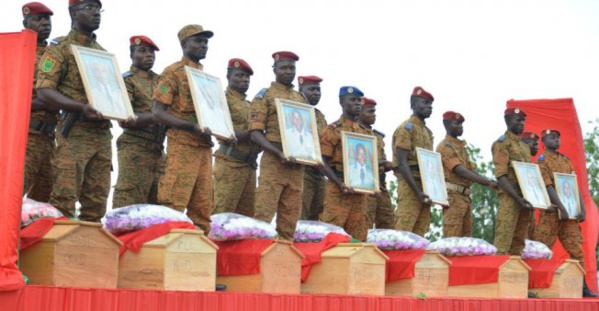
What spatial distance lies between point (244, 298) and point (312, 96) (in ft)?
11.8

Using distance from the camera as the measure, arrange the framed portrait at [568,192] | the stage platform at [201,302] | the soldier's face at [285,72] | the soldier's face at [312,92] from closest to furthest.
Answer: the stage platform at [201,302] < the soldier's face at [285,72] < the soldier's face at [312,92] < the framed portrait at [568,192]

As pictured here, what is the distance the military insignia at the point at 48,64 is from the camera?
23.4 feet

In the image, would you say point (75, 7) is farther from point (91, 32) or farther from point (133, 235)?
point (133, 235)

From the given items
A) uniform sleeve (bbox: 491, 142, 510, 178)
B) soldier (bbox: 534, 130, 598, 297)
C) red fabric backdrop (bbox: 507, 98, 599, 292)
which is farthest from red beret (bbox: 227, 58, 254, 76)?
red fabric backdrop (bbox: 507, 98, 599, 292)

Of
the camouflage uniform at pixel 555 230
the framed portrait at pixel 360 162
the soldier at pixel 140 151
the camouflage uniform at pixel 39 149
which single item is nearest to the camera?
the camouflage uniform at pixel 39 149

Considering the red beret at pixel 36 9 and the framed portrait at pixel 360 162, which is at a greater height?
the red beret at pixel 36 9

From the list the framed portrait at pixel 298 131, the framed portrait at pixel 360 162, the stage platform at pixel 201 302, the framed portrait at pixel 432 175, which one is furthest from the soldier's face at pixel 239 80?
the stage platform at pixel 201 302

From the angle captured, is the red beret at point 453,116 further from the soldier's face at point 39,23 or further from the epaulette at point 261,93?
the soldier's face at point 39,23

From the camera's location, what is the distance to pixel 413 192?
1050 cm

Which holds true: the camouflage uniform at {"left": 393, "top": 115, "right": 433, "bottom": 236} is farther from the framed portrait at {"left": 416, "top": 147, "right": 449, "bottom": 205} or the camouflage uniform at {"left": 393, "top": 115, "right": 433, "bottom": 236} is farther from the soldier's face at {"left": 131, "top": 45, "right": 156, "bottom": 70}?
the soldier's face at {"left": 131, "top": 45, "right": 156, "bottom": 70}

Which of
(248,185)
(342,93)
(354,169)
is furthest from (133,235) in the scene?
(342,93)

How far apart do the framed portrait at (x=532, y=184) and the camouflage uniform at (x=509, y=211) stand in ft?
0.37

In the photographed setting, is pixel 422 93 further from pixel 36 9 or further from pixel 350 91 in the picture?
pixel 36 9

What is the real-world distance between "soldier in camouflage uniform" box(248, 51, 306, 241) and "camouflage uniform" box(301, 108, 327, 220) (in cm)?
95
